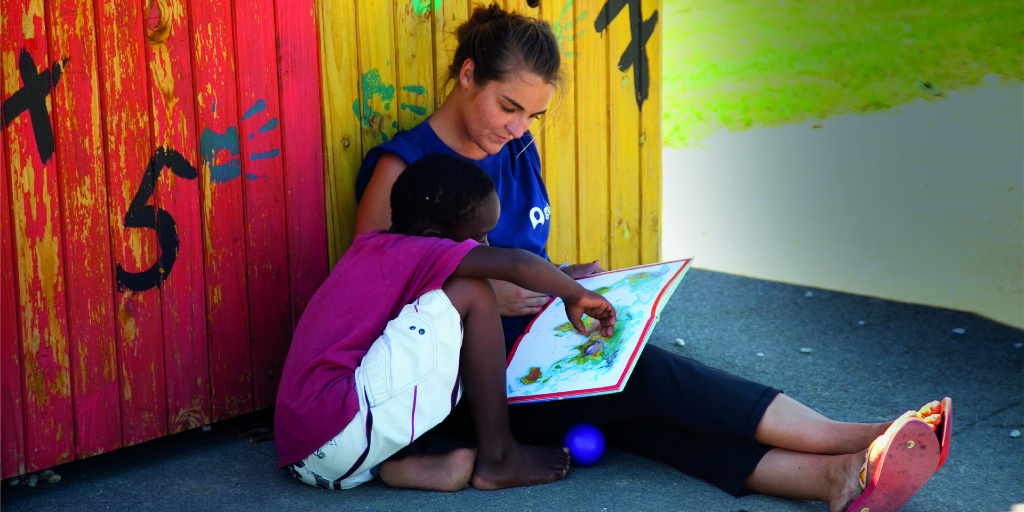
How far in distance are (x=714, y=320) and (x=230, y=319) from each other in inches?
102

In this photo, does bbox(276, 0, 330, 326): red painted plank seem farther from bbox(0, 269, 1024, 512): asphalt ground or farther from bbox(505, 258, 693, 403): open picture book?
bbox(505, 258, 693, 403): open picture book

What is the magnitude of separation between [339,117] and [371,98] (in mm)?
145

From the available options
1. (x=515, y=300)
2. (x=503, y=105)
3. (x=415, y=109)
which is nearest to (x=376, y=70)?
(x=415, y=109)

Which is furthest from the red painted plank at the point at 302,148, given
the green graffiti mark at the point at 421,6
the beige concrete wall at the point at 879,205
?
the beige concrete wall at the point at 879,205

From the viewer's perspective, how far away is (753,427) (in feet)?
7.01

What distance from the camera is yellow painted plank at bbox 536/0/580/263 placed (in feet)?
11.3

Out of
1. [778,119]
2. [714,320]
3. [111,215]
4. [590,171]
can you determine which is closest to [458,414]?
[111,215]

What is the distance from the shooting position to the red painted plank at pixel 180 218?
234 cm

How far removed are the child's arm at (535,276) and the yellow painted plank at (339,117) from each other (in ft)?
2.80

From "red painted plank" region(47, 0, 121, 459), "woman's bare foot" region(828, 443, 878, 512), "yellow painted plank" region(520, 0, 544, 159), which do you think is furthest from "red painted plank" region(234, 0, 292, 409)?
"woman's bare foot" region(828, 443, 878, 512)

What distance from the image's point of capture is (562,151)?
3494 millimetres

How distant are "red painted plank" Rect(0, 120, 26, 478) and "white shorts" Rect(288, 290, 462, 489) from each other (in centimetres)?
83

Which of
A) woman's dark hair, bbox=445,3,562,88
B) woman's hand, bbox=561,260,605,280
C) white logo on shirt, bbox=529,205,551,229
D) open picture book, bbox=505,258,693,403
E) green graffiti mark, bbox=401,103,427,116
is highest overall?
woman's dark hair, bbox=445,3,562,88

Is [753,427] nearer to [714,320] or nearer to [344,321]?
[344,321]
